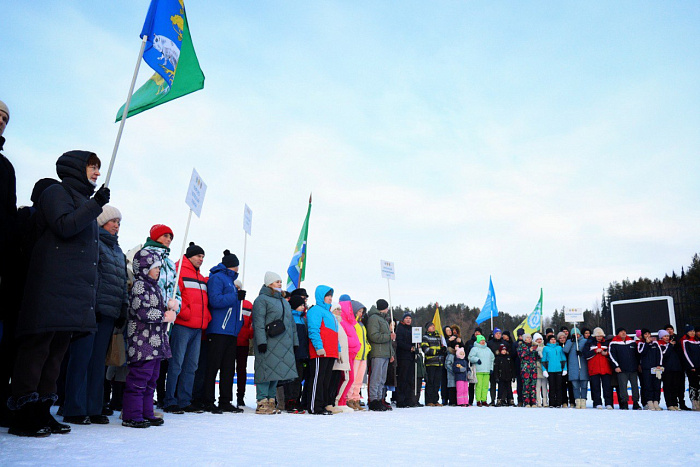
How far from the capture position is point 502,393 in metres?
14.0

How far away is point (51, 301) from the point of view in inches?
152

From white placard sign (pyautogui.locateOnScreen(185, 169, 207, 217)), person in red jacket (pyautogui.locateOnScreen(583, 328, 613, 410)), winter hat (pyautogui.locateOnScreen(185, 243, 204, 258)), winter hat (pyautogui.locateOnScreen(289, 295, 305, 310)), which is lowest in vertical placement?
person in red jacket (pyautogui.locateOnScreen(583, 328, 613, 410))

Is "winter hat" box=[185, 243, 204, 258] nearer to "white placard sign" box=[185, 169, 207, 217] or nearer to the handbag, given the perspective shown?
"white placard sign" box=[185, 169, 207, 217]

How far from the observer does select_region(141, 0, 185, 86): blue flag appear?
20.7 feet

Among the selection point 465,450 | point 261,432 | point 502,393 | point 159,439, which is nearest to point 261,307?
point 261,432

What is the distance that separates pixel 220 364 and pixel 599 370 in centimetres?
Answer: 955

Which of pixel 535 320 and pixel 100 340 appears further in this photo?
pixel 535 320

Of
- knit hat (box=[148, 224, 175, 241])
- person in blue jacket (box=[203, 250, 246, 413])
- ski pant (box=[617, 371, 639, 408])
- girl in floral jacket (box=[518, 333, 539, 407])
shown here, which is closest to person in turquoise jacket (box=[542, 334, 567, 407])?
girl in floral jacket (box=[518, 333, 539, 407])

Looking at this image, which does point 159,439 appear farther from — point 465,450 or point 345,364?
point 345,364

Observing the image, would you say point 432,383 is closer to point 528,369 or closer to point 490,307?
point 528,369

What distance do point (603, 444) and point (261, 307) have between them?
4.79 metres

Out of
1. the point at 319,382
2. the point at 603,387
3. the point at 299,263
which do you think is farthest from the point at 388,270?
the point at 603,387

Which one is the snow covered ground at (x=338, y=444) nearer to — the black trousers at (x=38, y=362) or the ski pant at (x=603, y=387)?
the black trousers at (x=38, y=362)

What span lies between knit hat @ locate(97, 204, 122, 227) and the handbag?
1.14 m
